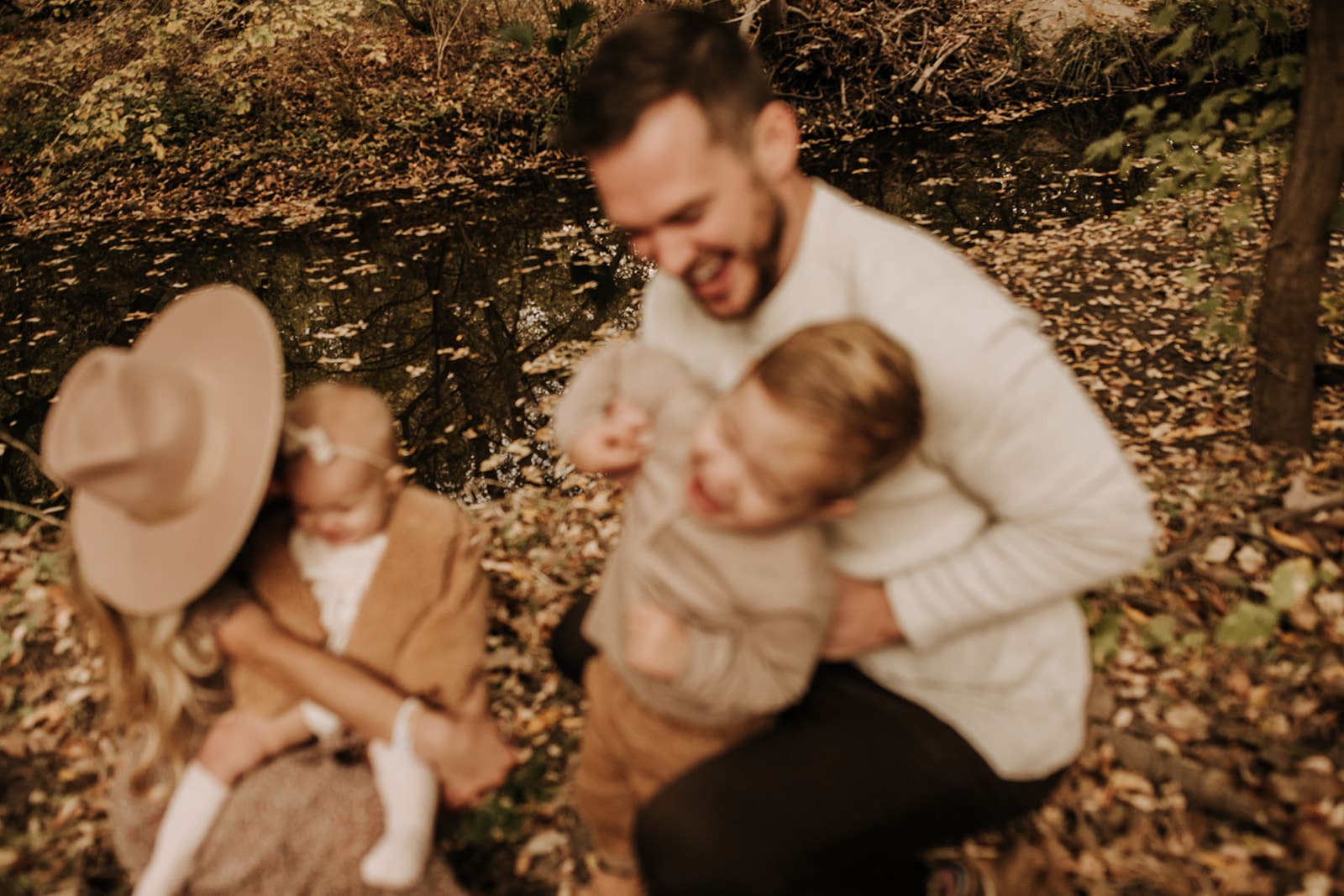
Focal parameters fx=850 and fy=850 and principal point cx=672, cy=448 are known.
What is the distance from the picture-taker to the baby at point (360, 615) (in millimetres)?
2014

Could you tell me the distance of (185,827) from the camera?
2.06 meters

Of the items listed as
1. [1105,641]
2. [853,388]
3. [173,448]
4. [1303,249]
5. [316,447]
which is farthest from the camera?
[1303,249]

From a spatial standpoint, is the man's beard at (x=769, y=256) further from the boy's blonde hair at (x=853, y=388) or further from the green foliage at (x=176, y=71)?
the green foliage at (x=176, y=71)

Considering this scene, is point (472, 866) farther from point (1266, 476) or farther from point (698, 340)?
point (1266, 476)

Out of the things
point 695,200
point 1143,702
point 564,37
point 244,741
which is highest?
point 695,200

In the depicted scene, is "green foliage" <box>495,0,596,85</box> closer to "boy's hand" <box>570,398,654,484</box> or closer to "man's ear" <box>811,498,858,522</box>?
"boy's hand" <box>570,398,654,484</box>

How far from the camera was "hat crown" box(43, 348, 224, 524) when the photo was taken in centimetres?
170

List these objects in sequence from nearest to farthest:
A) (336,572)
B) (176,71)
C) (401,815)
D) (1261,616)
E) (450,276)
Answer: (401,815), (336,572), (1261,616), (450,276), (176,71)

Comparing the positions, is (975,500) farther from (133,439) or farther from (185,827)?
(185,827)

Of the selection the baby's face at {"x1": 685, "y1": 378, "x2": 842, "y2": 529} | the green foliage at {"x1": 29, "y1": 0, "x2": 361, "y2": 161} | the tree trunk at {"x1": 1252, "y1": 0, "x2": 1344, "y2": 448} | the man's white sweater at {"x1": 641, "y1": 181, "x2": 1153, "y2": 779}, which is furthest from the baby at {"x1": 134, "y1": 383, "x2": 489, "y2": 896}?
the green foliage at {"x1": 29, "y1": 0, "x2": 361, "y2": 161}

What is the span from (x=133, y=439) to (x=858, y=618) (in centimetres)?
153

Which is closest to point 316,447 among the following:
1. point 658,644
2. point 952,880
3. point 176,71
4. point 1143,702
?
point 658,644

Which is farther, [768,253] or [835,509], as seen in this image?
[768,253]

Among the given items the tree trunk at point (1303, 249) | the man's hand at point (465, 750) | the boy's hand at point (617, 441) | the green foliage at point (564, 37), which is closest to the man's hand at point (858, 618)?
the boy's hand at point (617, 441)
